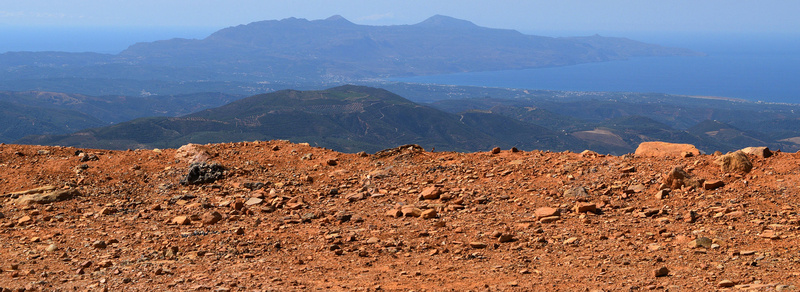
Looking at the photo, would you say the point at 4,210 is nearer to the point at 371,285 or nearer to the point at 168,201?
the point at 168,201

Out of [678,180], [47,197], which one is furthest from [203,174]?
[678,180]

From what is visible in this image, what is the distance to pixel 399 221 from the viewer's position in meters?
12.2

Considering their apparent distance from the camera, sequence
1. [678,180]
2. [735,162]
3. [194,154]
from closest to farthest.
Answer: [678,180], [735,162], [194,154]

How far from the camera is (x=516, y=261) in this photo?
32.3ft

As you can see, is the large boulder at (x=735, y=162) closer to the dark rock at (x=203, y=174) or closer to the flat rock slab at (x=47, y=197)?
the dark rock at (x=203, y=174)

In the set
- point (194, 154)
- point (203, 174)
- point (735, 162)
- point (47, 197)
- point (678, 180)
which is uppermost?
point (735, 162)

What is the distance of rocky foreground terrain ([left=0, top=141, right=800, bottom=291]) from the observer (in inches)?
368

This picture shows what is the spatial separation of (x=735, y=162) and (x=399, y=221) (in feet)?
24.9

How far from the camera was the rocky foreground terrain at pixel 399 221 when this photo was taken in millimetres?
9336

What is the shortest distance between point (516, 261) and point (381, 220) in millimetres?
3439

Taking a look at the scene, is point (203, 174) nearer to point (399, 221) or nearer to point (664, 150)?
point (399, 221)

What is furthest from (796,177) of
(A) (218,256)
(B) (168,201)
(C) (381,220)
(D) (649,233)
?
(B) (168,201)

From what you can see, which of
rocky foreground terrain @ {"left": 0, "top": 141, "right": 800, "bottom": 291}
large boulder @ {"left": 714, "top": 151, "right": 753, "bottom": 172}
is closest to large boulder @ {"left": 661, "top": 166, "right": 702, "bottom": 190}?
rocky foreground terrain @ {"left": 0, "top": 141, "right": 800, "bottom": 291}

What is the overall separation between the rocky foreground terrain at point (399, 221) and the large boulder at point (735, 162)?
0.03 m
